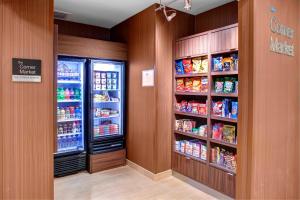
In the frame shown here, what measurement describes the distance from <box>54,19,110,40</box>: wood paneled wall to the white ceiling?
160 millimetres

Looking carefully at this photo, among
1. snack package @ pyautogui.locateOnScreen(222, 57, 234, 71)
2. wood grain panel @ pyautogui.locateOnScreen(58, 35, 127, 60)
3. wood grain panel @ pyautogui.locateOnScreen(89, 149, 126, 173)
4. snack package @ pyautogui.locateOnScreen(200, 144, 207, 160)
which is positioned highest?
wood grain panel @ pyautogui.locateOnScreen(58, 35, 127, 60)

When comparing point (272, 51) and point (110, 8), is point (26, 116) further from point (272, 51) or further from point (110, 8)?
point (110, 8)

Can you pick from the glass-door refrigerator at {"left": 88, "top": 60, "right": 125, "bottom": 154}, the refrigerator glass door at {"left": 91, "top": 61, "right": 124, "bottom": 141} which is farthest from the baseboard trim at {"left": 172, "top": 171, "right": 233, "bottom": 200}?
the refrigerator glass door at {"left": 91, "top": 61, "right": 124, "bottom": 141}

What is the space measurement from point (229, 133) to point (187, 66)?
3.76 feet

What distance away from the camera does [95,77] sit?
3.62m

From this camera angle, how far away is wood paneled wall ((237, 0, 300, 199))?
67.3 inches

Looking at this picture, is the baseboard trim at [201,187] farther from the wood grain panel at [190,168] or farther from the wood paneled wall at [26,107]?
the wood paneled wall at [26,107]

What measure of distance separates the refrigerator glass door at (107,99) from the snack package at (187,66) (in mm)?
1160

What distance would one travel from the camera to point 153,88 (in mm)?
3240

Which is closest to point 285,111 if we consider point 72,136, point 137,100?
point 137,100

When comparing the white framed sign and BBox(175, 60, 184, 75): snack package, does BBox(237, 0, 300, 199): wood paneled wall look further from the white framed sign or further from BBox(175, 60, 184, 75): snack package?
the white framed sign

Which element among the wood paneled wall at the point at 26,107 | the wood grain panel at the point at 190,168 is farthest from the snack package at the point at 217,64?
the wood paneled wall at the point at 26,107

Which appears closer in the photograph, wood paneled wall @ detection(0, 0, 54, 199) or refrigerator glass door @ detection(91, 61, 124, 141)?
wood paneled wall @ detection(0, 0, 54, 199)

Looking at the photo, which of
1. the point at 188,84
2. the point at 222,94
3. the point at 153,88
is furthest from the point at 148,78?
the point at 222,94
